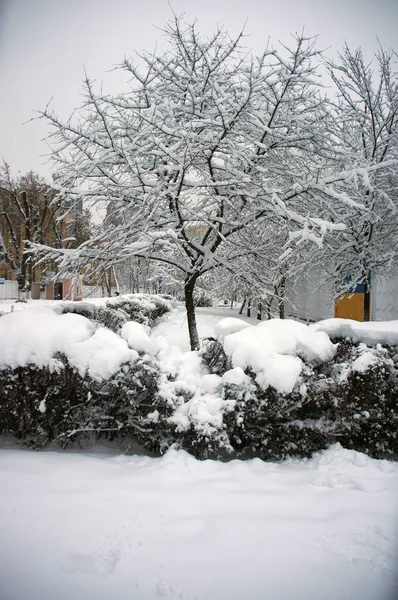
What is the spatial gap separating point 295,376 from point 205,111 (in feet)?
11.0

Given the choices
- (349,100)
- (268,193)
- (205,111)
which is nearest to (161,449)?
(268,193)

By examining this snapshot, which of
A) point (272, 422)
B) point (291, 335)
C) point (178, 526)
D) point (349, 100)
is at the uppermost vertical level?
point (349, 100)

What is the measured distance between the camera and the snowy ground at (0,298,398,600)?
161cm

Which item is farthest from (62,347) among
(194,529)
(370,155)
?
(370,155)

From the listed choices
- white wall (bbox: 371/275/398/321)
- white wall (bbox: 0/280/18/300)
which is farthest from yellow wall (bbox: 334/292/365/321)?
white wall (bbox: 0/280/18/300)

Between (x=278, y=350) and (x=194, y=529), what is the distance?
5.62 ft

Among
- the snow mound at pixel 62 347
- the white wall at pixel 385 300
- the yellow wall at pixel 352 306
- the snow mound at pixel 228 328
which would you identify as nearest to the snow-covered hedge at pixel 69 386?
the snow mound at pixel 62 347

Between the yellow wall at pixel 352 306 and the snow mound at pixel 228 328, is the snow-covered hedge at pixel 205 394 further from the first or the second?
the yellow wall at pixel 352 306

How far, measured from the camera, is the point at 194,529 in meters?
2.05

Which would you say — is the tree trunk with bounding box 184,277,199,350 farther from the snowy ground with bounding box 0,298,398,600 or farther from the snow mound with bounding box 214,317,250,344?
the snowy ground with bounding box 0,298,398,600

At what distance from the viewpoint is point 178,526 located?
6.82 feet

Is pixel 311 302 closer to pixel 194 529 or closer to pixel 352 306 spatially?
pixel 352 306

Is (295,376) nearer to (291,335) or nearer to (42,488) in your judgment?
(291,335)

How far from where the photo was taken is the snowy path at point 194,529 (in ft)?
5.29
